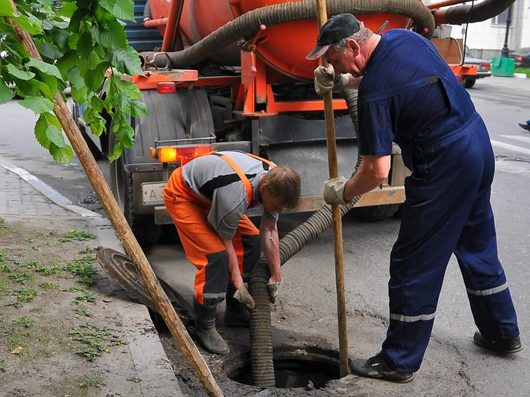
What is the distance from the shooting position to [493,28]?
3338cm

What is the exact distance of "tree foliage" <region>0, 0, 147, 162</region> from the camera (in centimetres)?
232

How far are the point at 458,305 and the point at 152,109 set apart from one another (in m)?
2.67

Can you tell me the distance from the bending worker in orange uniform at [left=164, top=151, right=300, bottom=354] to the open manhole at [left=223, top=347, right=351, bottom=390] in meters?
0.14

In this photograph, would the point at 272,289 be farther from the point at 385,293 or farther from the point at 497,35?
the point at 497,35

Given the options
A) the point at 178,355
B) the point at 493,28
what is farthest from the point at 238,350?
the point at 493,28

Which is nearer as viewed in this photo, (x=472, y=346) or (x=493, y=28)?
(x=472, y=346)

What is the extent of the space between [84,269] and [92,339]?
45.5 inches

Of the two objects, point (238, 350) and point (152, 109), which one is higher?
point (152, 109)

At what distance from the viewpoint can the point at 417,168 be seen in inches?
151

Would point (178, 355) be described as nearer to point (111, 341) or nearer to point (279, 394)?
point (111, 341)

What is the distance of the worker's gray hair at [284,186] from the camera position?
12.8 ft

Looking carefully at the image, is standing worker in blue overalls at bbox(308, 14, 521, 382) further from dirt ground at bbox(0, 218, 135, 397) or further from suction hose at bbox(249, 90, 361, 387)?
dirt ground at bbox(0, 218, 135, 397)

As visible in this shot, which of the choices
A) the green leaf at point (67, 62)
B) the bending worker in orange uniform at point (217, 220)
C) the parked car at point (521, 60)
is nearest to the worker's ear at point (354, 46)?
the bending worker in orange uniform at point (217, 220)

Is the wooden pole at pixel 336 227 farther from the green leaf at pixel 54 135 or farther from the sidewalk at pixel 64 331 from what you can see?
the green leaf at pixel 54 135
